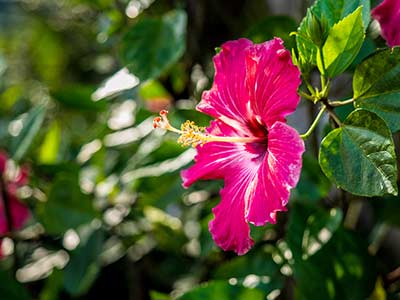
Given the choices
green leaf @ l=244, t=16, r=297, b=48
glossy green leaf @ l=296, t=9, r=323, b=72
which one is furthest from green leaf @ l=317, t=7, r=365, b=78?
green leaf @ l=244, t=16, r=297, b=48

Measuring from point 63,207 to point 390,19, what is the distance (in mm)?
739

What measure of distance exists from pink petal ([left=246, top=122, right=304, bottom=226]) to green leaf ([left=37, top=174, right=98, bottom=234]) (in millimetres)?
644

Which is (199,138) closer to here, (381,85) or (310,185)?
(381,85)

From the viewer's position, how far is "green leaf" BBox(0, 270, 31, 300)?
117cm

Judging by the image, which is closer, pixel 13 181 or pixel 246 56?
pixel 246 56

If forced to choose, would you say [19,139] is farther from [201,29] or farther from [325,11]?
[325,11]

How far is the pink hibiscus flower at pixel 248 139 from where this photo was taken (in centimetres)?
62

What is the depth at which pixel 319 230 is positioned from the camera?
3.04 feet

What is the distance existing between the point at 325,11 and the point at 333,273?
380 mm

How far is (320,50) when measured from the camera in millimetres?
643

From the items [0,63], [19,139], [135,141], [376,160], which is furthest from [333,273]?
[0,63]

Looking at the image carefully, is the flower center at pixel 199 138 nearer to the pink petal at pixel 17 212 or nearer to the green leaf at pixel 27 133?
the green leaf at pixel 27 133

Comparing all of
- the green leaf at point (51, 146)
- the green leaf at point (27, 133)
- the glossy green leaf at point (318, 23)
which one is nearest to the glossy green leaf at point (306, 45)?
the glossy green leaf at point (318, 23)

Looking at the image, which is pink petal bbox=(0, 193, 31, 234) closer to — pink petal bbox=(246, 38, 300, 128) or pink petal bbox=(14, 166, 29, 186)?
pink petal bbox=(14, 166, 29, 186)
